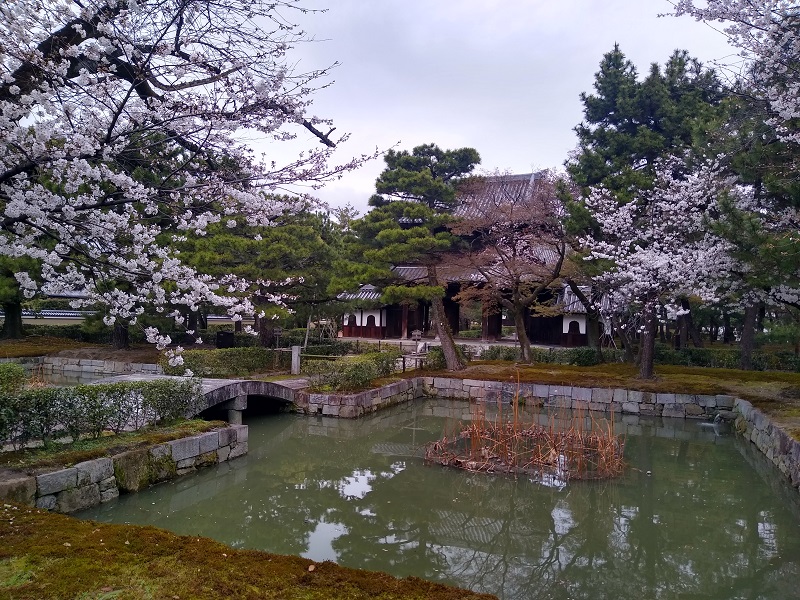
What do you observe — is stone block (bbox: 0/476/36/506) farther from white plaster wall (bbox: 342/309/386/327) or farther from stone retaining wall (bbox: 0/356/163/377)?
white plaster wall (bbox: 342/309/386/327)

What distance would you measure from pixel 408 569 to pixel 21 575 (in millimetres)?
3245

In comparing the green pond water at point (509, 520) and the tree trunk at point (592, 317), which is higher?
the tree trunk at point (592, 317)

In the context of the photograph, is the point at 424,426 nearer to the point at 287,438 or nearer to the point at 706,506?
the point at 287,438

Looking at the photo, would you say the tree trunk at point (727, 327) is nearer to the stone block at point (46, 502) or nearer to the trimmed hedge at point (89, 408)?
the trimmed hedge at point (89, 408)

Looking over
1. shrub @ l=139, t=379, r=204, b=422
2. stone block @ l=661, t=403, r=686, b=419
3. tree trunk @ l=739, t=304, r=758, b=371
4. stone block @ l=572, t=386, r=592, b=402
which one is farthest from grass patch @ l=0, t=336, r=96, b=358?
tree trunk @ l=739, t=304, r=758, b=371

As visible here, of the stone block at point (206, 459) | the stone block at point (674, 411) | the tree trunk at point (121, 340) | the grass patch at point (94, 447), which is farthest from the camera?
the tree trunk at point (121, 340)

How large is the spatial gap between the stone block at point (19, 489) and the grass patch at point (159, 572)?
1.16 meters

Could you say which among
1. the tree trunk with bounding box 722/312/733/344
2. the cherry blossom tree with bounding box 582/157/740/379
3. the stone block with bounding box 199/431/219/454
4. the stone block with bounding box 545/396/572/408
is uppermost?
the cherry blossom tree with bounding box 582/157/740/379

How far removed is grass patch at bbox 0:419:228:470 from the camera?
6100mm

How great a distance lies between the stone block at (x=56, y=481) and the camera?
573cm

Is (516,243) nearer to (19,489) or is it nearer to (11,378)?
(11,378)

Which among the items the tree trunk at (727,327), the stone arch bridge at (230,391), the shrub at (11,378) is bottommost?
the stone arch bridge at (230,391)

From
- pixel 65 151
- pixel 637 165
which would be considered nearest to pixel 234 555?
pixel 65 151

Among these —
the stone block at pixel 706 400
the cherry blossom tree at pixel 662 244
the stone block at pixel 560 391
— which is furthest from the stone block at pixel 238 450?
the stone block at pixel 706 400
